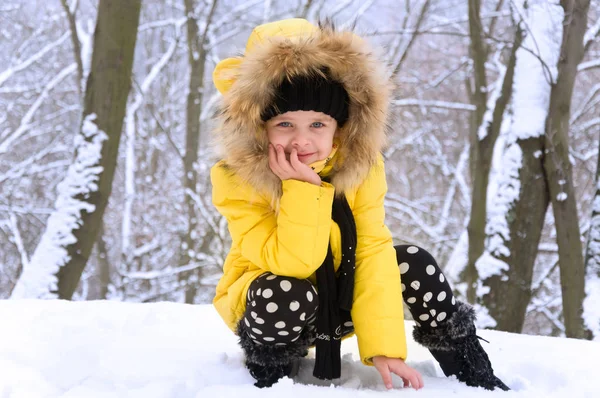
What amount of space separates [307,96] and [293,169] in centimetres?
23

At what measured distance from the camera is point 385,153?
2.09m

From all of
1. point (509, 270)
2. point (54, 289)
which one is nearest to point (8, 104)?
point (54, 289)

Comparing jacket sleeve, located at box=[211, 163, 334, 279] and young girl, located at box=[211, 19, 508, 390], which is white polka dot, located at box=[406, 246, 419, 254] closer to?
young girl, located at box=[211, 19, 508, 390]

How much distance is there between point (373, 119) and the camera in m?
1.88

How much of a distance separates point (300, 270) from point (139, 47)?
35.9 feet

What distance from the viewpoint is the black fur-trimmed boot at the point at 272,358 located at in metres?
1.83

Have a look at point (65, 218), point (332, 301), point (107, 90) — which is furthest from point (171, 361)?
point (107, 90)

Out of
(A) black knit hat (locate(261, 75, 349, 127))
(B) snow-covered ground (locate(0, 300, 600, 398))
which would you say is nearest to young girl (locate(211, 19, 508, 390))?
(A) black knit hat (locate(261, 75, 349, 127))

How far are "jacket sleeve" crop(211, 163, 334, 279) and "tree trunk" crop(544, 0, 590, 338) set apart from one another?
2.40 m

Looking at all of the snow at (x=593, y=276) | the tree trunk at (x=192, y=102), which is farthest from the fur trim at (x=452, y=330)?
the tree trunk at (x=192, y=102)

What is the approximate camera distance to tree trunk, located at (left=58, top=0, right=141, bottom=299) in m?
3.90

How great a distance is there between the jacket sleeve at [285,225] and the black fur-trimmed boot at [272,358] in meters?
0.25

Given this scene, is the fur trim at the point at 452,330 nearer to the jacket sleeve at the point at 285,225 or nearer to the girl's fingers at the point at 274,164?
the jacket sleeve at the point at 285,225

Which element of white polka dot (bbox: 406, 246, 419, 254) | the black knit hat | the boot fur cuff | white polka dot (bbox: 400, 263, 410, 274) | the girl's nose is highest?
the black knit hat
